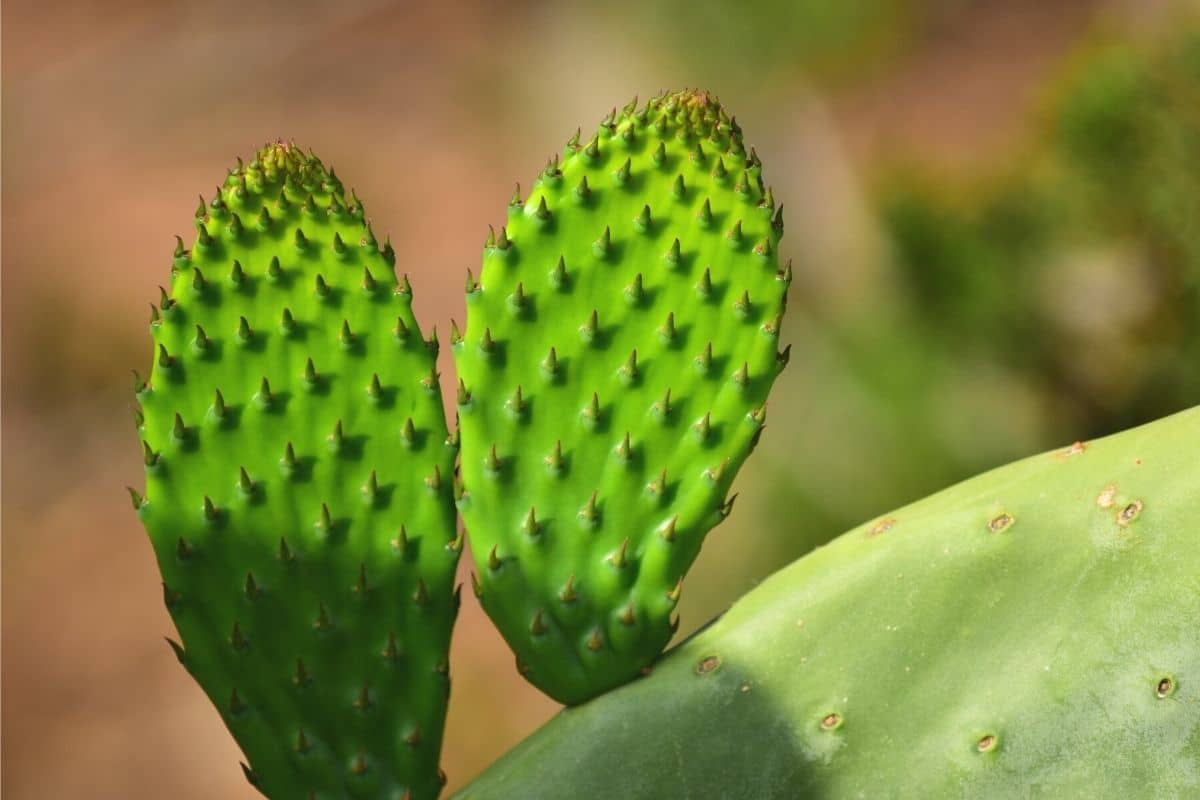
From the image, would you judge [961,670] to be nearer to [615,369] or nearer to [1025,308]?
[615,369]

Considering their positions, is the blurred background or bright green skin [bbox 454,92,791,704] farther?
the blurred background

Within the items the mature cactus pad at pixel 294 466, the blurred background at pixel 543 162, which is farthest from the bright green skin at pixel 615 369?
the blurred background at pixel 543 162

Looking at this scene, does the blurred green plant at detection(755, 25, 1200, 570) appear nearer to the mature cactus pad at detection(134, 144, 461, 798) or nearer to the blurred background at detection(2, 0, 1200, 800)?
the blurred background at detection(2, 0, 1200, 800)

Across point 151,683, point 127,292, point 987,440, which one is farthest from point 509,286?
point 127,292

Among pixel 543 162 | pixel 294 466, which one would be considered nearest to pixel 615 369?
pixel 294 466

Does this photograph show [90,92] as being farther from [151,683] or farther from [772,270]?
[772,270]

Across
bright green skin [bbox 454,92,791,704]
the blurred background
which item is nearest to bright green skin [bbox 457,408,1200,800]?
bright green skin [bbox 454,92,791,704]
